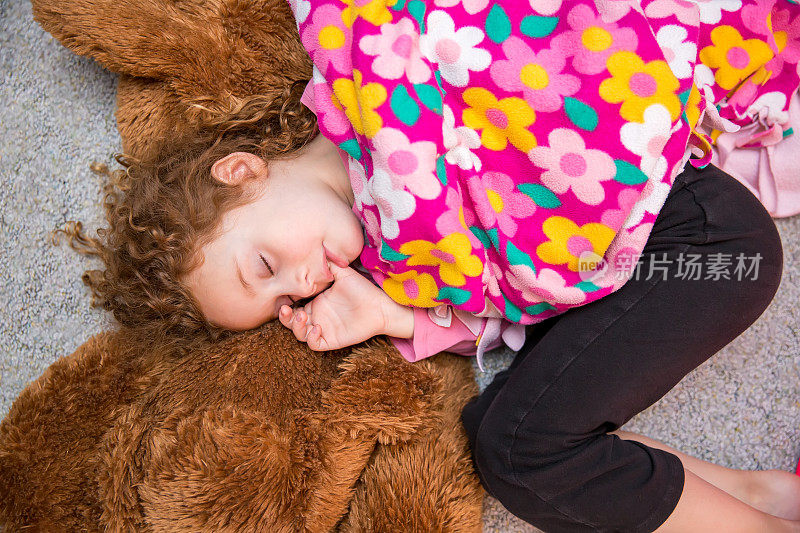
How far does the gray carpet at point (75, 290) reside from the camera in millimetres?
1055

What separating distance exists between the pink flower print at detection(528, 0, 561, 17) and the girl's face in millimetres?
399

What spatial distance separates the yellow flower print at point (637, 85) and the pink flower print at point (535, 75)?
0.16 ft

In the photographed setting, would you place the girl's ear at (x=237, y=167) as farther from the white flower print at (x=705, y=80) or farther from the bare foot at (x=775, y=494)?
the bare foot at (x=775, y=494)

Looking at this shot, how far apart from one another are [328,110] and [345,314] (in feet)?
1.05

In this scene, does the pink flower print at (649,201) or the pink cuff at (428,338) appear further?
the pink cuff at (428,338)

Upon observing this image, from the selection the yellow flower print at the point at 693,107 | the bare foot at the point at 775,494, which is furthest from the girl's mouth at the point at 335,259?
the bare foot at the point at 775,494

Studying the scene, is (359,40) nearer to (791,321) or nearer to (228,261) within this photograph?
(228,261)

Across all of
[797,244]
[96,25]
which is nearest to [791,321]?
[797,244]

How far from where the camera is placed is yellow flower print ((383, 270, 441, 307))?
0.94m

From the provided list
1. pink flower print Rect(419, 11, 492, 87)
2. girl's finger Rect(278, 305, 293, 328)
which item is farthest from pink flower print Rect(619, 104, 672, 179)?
girl's finger Rect(278, 305, 293, 328)

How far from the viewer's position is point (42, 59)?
3.71 feet

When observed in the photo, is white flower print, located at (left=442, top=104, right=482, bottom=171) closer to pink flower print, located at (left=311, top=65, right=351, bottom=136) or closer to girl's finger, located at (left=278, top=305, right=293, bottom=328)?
pink flower print, located at (left=311, top=65, right=351, bottom=136)

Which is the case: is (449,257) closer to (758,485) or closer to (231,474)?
(231,474)

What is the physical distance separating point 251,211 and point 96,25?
16.4 inches
